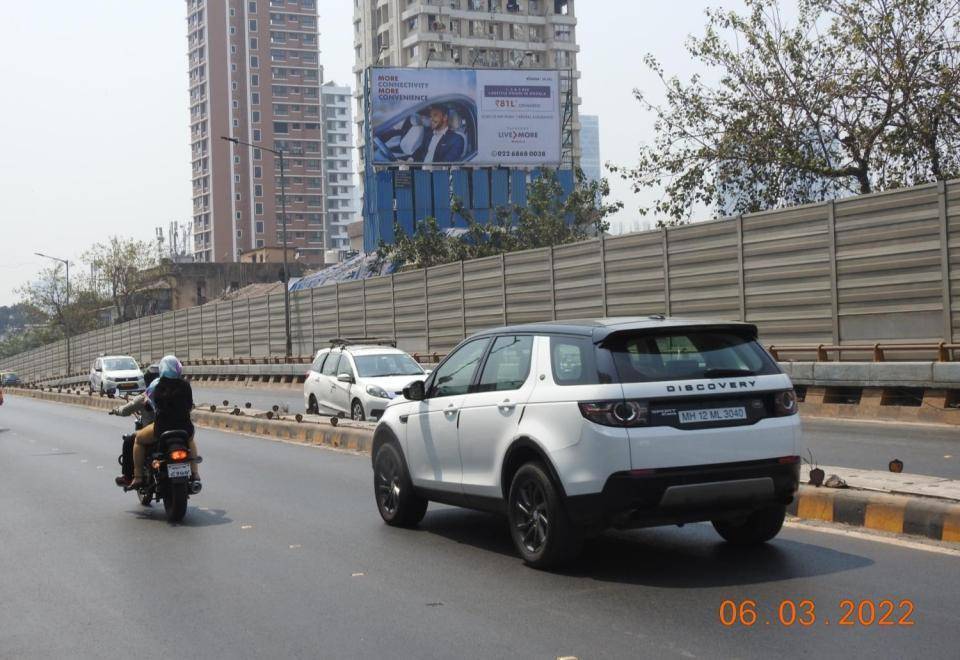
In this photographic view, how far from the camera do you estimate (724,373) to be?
24.7 feet

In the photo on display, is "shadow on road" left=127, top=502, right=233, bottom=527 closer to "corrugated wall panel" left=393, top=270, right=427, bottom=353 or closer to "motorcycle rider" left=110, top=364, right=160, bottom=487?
"motorcycle rider" left=110, top=364, right=160, bottom=487

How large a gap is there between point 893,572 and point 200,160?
16521 centimetres

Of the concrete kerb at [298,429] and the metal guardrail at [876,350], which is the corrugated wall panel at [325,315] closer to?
the concrete kerb at [298,429]

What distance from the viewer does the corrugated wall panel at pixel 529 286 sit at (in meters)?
29.0

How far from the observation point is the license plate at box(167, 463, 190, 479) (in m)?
10.6

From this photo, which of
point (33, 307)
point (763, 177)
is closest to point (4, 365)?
point (33, 307)

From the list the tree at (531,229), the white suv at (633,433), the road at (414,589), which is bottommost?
the road at (414,589)

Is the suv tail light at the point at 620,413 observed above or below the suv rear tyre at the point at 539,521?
above

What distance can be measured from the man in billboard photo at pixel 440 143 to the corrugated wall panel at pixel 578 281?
42291mm

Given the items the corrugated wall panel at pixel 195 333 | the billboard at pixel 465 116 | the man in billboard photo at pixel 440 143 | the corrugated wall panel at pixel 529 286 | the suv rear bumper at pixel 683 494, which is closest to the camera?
the suv rear bumper at pixel 683 494

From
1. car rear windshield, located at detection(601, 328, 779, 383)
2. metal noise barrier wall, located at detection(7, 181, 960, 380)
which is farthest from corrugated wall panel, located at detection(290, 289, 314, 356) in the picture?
car rear windshield, located at detection(601, 328, 779, 383)

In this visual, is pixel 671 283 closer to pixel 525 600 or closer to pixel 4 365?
pixel 525 600

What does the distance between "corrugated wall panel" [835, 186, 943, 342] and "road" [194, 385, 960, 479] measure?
2.02 m
